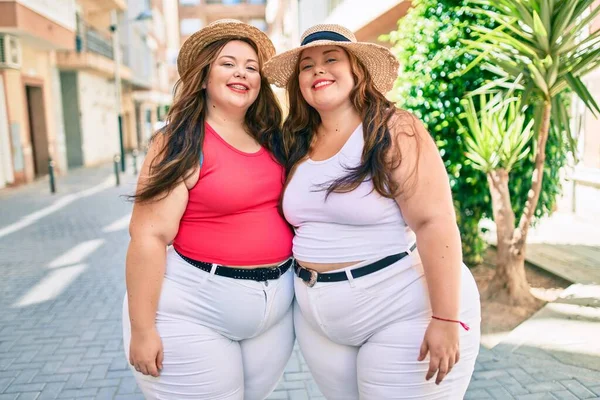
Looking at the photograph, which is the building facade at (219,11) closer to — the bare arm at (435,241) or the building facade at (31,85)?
the building facade at (31,85)

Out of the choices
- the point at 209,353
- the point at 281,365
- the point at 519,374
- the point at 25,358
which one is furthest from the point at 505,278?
the point at 25,358

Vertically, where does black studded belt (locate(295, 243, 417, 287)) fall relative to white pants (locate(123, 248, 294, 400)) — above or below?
above

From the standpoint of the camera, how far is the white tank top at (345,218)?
1.93 metres

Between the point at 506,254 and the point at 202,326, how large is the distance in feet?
11.3

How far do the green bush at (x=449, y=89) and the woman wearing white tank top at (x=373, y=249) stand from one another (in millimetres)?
2969

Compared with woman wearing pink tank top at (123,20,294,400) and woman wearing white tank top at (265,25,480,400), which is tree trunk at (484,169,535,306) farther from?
woman wearing pink tank top at (123,20,294,400)

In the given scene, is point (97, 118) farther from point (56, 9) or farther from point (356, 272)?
point (356, 272)

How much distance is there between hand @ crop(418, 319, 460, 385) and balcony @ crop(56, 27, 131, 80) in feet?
63.2

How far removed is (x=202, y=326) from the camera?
207cm

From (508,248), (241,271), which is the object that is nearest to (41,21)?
(508,248)

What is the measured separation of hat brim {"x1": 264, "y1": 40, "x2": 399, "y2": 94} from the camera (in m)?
2.07

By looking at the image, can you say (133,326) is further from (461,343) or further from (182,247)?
(461,343)

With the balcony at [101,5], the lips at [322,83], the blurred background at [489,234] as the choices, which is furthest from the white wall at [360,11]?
the balcony at [101,5]

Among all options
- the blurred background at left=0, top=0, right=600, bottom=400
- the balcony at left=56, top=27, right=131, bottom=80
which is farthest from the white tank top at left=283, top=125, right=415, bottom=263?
the balcony at left=56, top=27, right=131, bottom=80
